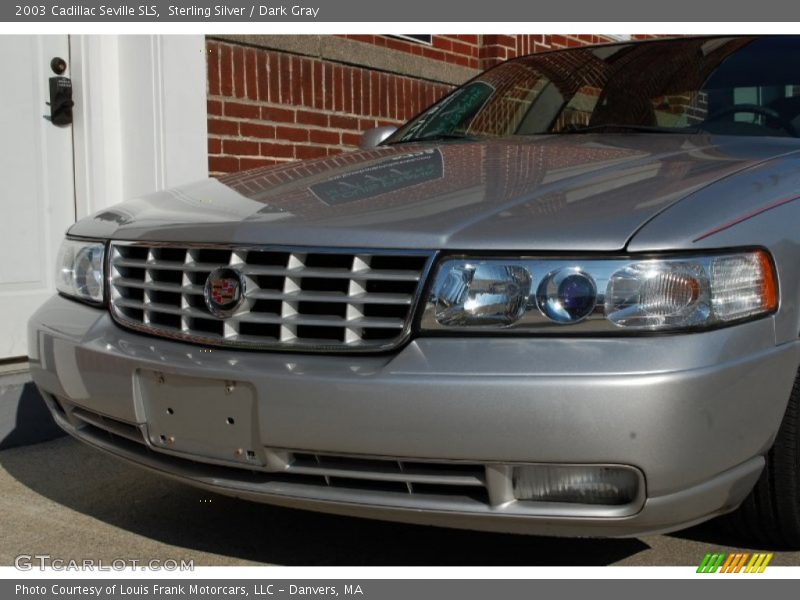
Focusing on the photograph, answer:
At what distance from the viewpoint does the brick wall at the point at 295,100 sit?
5.75 metres

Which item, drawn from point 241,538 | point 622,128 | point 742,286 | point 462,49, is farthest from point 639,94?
point 462,49

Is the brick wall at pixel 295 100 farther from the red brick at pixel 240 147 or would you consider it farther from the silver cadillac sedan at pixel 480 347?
the silver cadillac sedan at pixel 480 347

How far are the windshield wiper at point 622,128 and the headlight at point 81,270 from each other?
5.56ft

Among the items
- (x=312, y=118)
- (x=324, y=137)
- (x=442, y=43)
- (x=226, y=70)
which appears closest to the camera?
(x=226, y=70)

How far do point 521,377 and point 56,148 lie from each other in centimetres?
351

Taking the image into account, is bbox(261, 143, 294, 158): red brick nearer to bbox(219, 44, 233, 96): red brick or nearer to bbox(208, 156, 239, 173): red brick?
bbox(208, 156, 239, 173): red brick

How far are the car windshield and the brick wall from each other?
5.70 ft

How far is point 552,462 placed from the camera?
7.59 feet

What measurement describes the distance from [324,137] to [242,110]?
780mm

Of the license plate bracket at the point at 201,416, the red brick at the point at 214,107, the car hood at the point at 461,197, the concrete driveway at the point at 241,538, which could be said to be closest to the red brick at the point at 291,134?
the red brick at the point at 214,107

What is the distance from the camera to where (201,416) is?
264 cm

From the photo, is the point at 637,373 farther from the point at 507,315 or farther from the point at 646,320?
the point at 507,315

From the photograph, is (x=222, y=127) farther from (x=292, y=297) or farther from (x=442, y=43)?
(x=292, y=297)

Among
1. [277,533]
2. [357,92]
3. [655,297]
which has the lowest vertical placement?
[277,533]
